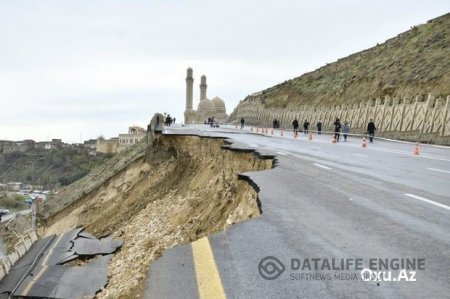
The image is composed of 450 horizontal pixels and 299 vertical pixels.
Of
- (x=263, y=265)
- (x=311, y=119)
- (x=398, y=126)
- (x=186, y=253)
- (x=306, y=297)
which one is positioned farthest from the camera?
→ (x=311, y=119)

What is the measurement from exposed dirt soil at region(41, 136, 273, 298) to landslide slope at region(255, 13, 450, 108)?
21.5 m

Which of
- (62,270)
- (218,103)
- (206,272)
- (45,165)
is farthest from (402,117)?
(45,165)

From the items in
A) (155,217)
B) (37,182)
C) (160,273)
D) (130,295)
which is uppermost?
(160,273)

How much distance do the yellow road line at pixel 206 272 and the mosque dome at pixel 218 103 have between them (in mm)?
133465

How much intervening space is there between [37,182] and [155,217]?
13810cm

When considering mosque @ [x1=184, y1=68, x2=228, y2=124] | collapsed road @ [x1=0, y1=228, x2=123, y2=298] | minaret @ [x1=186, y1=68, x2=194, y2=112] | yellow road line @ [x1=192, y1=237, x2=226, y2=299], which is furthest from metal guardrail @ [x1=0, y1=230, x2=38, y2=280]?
minaret @ [x1=186, y1=68, x2=194, y2=112]

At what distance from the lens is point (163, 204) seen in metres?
21.5

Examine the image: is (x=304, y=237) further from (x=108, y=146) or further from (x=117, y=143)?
(x=108, y=146)

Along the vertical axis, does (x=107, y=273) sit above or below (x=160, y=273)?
below

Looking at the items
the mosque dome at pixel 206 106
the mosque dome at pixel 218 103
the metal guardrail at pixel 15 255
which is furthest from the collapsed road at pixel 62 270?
the mosque dome at pixel 218 103

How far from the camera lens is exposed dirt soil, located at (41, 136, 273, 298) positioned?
10.0m

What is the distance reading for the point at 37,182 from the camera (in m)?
148

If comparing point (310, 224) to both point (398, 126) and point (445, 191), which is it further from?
point (398, 126)

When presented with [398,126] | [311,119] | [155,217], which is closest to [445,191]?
[155,217]
